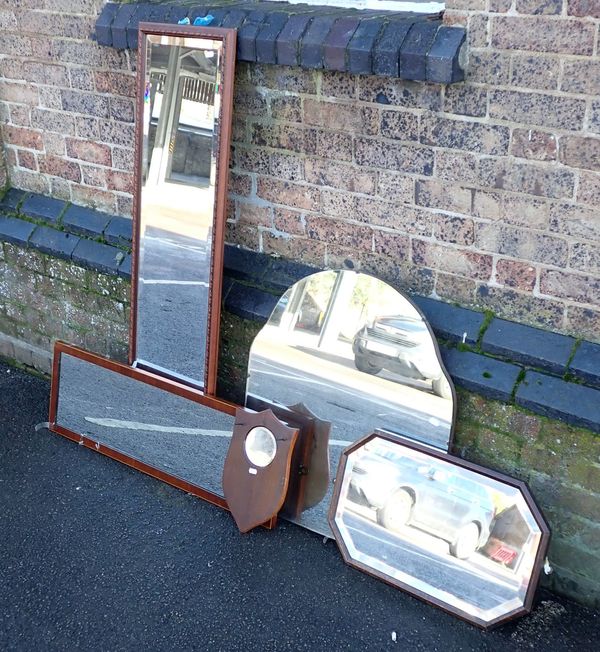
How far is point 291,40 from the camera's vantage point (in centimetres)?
300

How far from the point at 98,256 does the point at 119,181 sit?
42cm

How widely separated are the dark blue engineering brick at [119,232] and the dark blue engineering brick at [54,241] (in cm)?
24

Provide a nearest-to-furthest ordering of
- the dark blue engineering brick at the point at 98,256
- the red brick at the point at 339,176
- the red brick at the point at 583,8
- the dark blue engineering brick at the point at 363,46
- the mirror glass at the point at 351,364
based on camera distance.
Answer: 1. the red brick at the point at 583,8
2. the dark blue engineering brick at the point at 363,46
3. the mirror glass at the point at 351,364
4. the red brick at the point at 339,176
5. the dark blue engineering brick at the point at 98,256

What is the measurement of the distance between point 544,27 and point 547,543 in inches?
71.5

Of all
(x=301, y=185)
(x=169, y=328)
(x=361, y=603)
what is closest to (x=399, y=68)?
(x=301, y=185)

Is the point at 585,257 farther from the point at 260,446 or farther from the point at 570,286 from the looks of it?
the point at 260,446

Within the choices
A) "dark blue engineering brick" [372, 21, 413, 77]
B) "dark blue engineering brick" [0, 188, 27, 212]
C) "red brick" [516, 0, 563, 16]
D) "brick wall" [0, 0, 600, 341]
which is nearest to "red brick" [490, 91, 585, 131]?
"brick wall" [0, 0, 600, 341]

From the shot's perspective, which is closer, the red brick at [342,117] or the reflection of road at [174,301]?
the red brick at [342,117]

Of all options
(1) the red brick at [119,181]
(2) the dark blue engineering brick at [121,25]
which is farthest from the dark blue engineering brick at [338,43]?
(1) the red brick at [119,181]

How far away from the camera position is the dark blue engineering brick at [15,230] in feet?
14.2

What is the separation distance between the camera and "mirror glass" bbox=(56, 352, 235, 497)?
3564mm

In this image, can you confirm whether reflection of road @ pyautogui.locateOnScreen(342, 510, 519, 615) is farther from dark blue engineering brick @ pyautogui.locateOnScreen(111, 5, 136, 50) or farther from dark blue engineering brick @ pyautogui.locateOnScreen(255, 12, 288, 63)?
dark blue engineering brick @ pyautogui.locateOnScreen(111, 5, 136, 50)

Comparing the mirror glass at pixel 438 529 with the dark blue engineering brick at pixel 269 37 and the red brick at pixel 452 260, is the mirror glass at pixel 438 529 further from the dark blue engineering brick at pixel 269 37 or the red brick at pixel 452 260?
the dark blue engineering brick at pixel 269 37

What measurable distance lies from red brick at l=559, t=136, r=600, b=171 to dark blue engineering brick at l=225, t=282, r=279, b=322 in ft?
4.61
